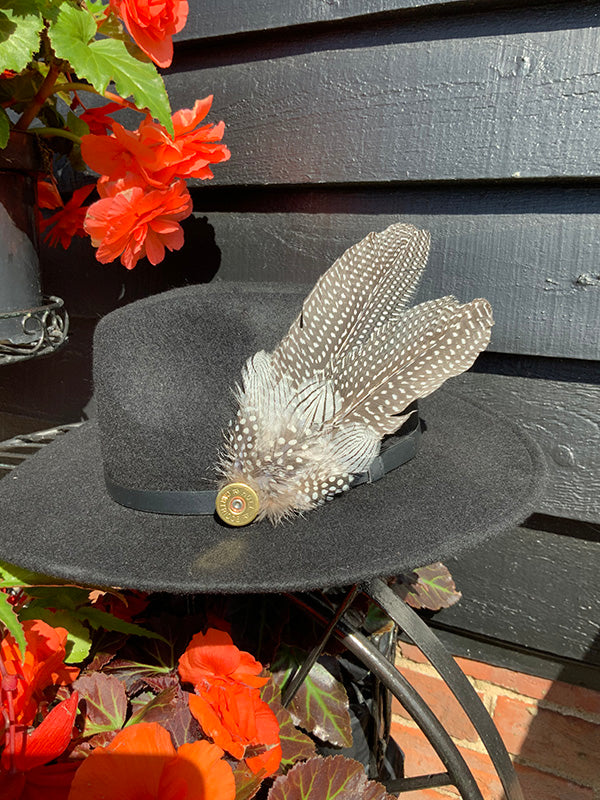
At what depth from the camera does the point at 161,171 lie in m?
0.98

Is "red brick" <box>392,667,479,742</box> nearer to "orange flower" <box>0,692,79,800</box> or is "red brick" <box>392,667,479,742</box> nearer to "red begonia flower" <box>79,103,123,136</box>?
"orange flower" <box>0,692,79,800</box>

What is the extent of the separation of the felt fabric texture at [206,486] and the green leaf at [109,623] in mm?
187

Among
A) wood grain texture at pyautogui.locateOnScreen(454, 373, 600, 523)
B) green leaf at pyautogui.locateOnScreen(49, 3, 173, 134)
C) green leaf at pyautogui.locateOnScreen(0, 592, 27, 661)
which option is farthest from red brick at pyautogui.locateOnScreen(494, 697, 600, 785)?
green leaf at pyautogui.locateOnScreen(49, 3, 173, 134)

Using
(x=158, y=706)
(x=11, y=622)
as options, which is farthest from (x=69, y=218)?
(x=158, y=706)

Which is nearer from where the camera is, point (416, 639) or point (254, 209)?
point (416, 639)

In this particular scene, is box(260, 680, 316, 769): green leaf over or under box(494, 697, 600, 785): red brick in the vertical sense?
over

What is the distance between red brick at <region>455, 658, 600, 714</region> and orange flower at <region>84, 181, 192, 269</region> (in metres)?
1.16

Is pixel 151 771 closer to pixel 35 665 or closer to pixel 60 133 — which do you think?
pixel 35 665

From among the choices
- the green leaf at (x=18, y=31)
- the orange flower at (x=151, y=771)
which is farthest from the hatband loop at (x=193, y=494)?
the green leaf at (x=18, y=31)

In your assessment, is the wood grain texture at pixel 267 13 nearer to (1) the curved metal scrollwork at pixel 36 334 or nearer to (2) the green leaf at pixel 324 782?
(1) the curved metal scrollwork at pixel 36 334

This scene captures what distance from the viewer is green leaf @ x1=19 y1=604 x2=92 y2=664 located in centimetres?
92

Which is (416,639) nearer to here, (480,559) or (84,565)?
(84,565)

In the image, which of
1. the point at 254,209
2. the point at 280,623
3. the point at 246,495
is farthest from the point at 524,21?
the point at 280,623

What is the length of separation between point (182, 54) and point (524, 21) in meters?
0.75
